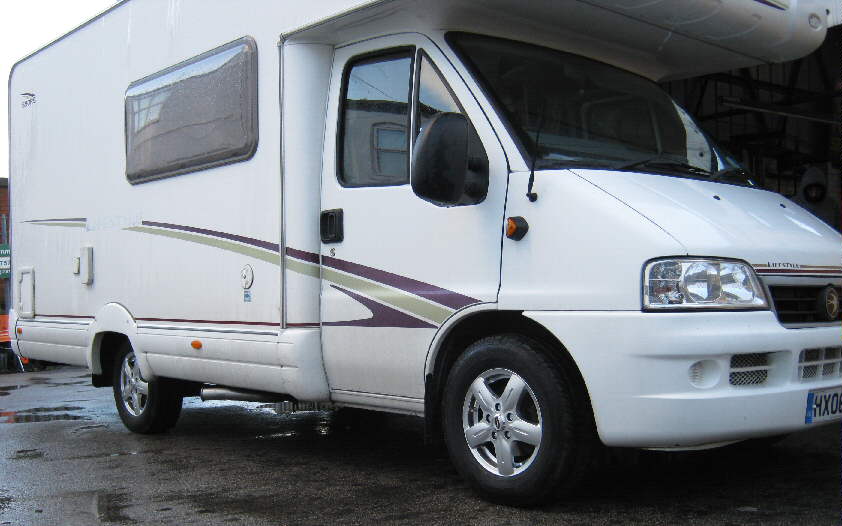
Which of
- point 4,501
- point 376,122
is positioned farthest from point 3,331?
point 376,122

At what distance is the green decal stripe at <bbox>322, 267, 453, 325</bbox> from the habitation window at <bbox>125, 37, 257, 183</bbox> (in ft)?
3.61

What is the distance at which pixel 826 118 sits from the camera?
10.5 meters

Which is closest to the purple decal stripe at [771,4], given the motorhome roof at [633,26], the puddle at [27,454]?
the motorhome roof at [633,26]

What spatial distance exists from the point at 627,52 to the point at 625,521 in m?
2.58

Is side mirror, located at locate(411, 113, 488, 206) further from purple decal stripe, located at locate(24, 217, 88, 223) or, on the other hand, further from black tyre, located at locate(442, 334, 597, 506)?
purple decal stripe, located at locate(24, 217, 88, 223)

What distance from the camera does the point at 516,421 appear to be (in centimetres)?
433

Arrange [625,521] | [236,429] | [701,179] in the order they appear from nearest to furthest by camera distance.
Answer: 1. [625,521]
2. [701,179]
3. [236,429]

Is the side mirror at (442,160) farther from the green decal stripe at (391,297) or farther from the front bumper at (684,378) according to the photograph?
the front bumper at (684,378)

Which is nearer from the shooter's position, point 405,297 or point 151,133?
point 405,297

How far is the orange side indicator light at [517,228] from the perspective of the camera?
4.36 meters

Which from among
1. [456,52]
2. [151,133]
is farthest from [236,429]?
[456,52]

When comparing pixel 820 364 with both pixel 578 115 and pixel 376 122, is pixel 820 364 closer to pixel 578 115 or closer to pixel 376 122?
pixel 578 115

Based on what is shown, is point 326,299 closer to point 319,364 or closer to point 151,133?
point 319,364

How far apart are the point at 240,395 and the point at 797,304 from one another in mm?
3571
